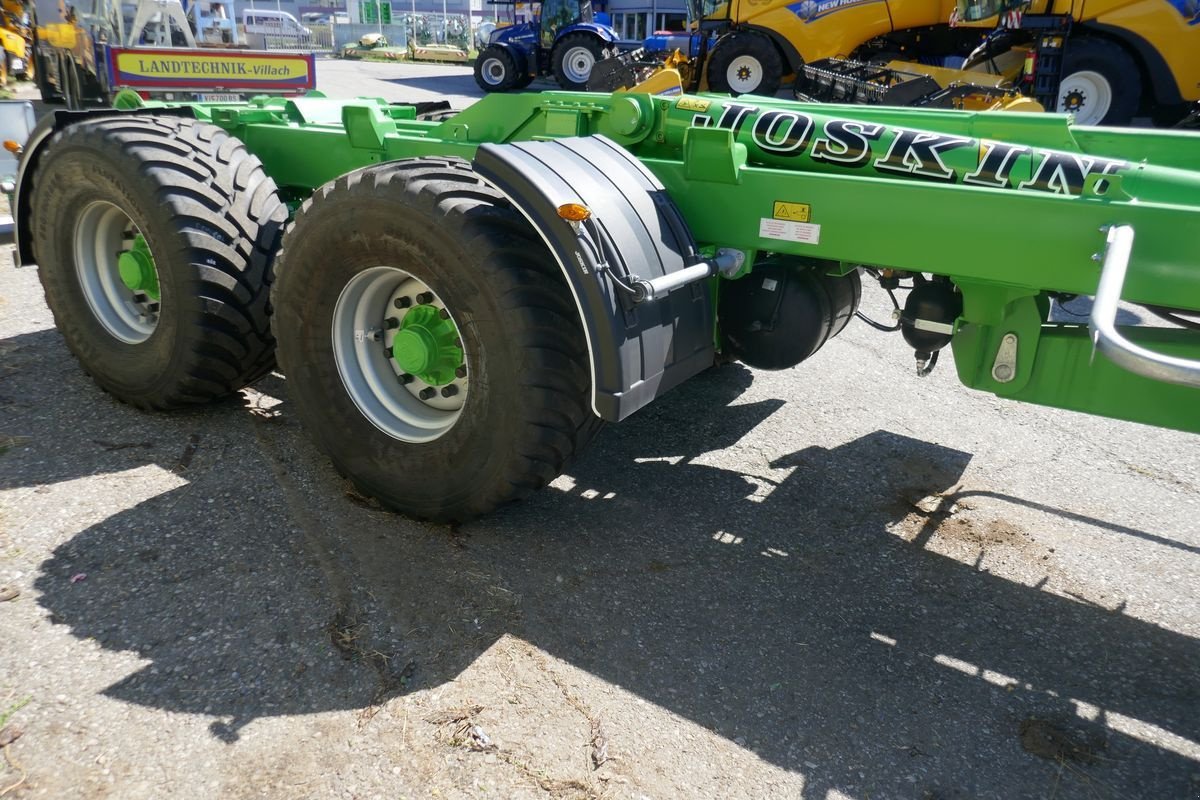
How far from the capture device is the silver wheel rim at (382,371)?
3322 millimetres

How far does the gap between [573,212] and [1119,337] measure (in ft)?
4.65

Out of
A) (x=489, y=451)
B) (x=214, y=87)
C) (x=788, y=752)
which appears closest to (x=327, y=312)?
(x=489, y=451)

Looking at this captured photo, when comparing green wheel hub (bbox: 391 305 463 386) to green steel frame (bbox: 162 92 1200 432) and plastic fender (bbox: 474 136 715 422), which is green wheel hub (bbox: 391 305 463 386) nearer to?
plastic fender (bbox: 474 136 715 422)

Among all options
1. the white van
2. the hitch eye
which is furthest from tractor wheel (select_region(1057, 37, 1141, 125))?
the white van

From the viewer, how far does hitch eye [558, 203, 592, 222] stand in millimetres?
2629

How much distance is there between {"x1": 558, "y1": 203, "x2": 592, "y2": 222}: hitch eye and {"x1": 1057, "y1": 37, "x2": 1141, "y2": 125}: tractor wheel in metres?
10.9

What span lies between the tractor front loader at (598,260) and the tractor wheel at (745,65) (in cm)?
1139

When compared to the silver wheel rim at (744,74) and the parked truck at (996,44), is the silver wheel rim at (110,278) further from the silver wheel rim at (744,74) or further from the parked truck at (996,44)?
the silver wheel rim at (744,74)

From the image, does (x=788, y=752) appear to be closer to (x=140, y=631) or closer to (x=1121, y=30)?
(x=140, y=631)

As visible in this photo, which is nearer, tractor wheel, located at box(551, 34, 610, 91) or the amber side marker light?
the amber side marker light

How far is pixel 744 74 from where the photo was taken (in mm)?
14820

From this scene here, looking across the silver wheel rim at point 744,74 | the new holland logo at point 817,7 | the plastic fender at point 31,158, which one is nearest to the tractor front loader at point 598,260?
the plastic fender at point 31,158

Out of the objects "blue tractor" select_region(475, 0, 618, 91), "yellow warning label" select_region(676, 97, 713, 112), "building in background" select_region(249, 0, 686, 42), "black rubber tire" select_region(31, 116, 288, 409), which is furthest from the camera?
"building in background" select_region(249, 0, 686, 42)

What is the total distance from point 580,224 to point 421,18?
49.3 m
